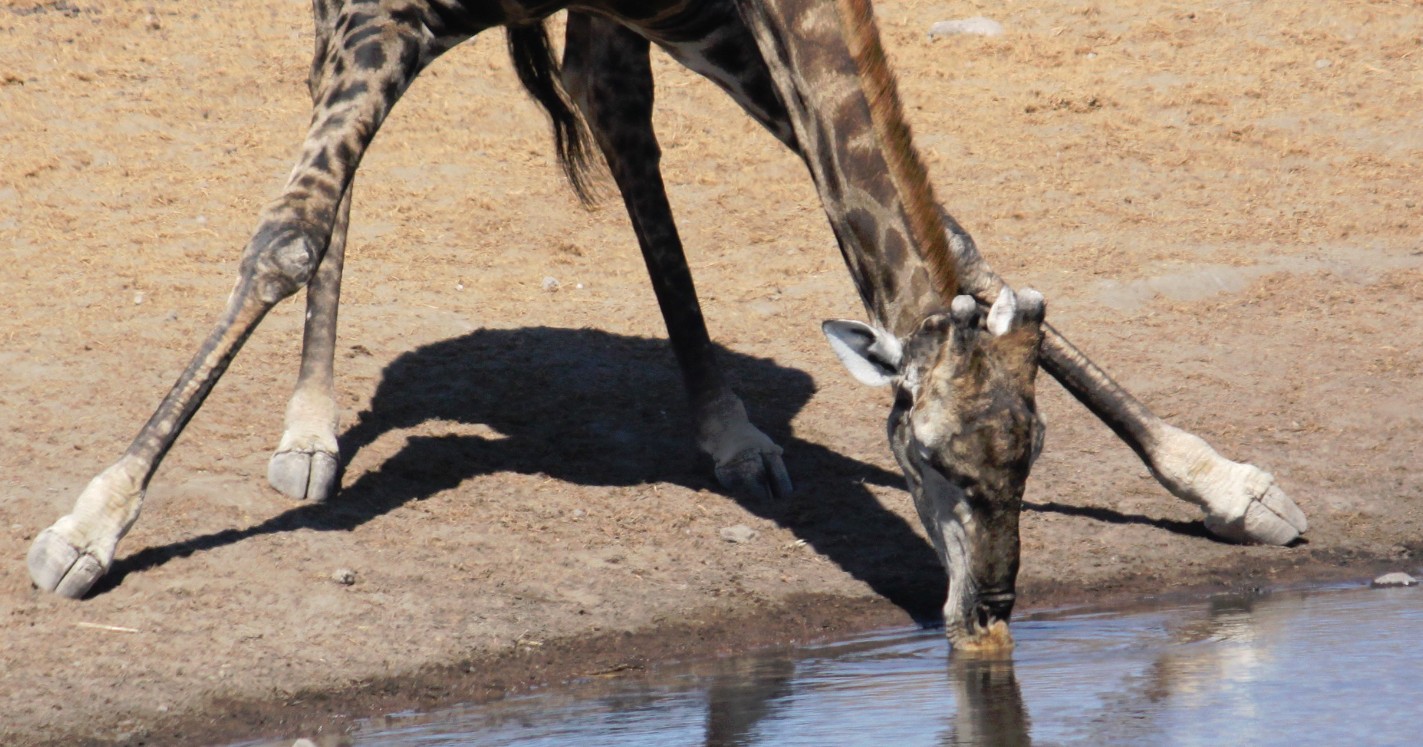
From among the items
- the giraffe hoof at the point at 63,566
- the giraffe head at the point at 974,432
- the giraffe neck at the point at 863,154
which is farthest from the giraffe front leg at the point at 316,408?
the giraffe head at the point at 974,432

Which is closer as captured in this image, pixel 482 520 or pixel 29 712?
pixel 29 712

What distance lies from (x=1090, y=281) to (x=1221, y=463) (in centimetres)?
236

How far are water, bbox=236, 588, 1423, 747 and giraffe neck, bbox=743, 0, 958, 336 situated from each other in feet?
2.99

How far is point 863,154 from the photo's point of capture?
181 inches

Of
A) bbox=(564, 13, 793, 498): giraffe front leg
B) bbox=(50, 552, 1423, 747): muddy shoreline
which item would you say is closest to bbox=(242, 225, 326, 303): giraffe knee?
bbox=(50, 552, 1423, 747): muddy shoreline

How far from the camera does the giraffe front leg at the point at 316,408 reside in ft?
17.7

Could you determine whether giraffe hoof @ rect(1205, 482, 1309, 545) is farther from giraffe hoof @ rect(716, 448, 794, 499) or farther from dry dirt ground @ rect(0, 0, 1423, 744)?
giraffe hoof @ rect(716, 448, 794, 499)

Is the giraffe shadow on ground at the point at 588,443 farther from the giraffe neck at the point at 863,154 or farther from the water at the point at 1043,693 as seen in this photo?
the giraffe neck at the point at 863,154

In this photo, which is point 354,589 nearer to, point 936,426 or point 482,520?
point 482,520

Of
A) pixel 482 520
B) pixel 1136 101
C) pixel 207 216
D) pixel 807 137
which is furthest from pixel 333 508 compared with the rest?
pixel 1136 101

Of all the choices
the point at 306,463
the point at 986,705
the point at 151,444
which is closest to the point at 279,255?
the point at 151,444

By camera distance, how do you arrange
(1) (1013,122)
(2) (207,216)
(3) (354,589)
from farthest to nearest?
(1) (1013,122), (2) (207,216), (3) (354,589)

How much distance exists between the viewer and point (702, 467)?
602 centimetres

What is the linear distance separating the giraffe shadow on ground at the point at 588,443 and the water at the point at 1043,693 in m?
0.57
